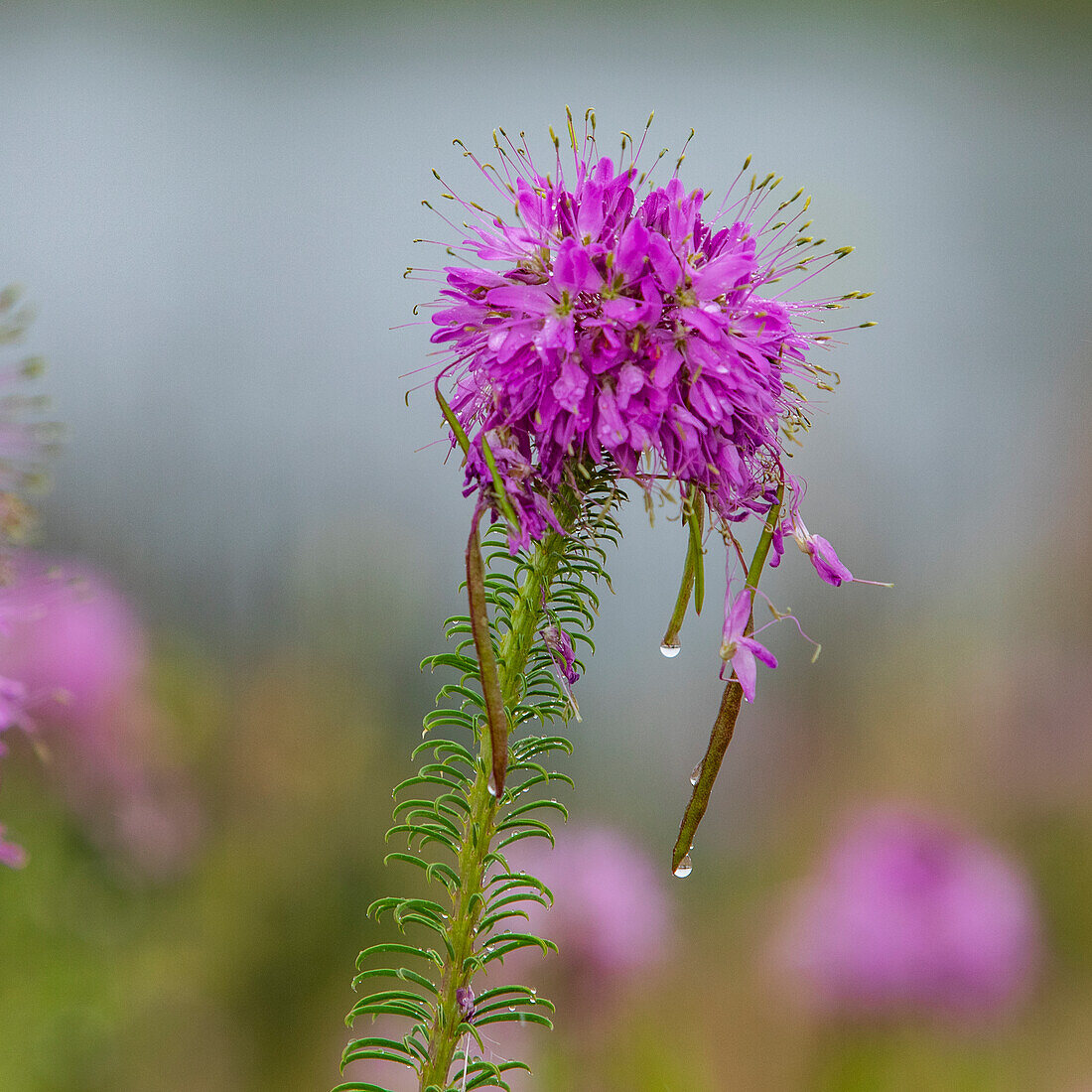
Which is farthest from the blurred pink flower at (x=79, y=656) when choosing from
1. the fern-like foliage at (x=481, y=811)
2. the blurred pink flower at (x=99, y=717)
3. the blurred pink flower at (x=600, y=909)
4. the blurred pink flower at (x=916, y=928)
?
the blurred pink flower at (x=916, y=928)

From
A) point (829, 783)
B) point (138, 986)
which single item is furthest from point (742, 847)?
point (138, 986)

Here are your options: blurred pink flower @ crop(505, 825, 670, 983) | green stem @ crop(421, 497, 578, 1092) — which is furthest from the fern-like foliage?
→ blurred pink flower @ crop(505, 825, 670, 983)

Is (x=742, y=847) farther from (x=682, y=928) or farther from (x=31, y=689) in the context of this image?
(x=31, y=689)

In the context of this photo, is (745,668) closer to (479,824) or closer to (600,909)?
(479,824)

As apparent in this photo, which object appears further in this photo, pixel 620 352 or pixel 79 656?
pixel 79 656

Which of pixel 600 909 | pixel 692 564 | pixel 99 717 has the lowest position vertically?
pixel 600 909

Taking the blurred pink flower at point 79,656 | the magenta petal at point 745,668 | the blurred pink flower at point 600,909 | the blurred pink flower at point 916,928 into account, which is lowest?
the blurred pink flower at point 600,909

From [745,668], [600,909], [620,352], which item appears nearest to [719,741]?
[745,668]

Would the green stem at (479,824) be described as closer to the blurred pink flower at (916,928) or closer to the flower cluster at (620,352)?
the flower cluster at (620,352)
